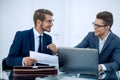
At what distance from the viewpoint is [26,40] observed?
2.68 meters

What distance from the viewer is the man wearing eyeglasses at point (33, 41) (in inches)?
103

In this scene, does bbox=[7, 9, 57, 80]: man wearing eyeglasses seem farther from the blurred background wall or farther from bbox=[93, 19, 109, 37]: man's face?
the blurred background wall

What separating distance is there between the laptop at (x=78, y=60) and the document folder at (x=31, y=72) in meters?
0.21

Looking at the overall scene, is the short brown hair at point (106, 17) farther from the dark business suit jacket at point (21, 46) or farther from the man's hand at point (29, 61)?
the man's hand at point (29, 61)

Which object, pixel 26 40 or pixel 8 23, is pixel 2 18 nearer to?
pixel 8 23

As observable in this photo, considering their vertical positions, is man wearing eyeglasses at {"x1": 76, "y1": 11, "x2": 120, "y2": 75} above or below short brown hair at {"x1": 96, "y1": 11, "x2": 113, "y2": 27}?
below

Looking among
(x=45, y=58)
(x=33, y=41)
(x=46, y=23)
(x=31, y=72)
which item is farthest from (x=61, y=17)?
(x=31, y=72)

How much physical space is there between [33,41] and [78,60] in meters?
0.65

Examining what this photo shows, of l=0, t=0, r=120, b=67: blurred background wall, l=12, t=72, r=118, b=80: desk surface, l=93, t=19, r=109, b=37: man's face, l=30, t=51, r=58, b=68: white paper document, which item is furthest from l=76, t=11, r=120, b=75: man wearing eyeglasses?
l=0, t=0, r=120, b=67: blurred background wall

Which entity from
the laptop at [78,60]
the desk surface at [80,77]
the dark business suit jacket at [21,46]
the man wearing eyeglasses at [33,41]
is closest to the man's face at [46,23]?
the man wearing eyeglasses at [33,41]

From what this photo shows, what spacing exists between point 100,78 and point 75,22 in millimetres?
2018

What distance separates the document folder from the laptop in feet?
0.67

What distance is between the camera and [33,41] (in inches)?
106

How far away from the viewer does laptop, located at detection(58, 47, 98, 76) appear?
2.21m
